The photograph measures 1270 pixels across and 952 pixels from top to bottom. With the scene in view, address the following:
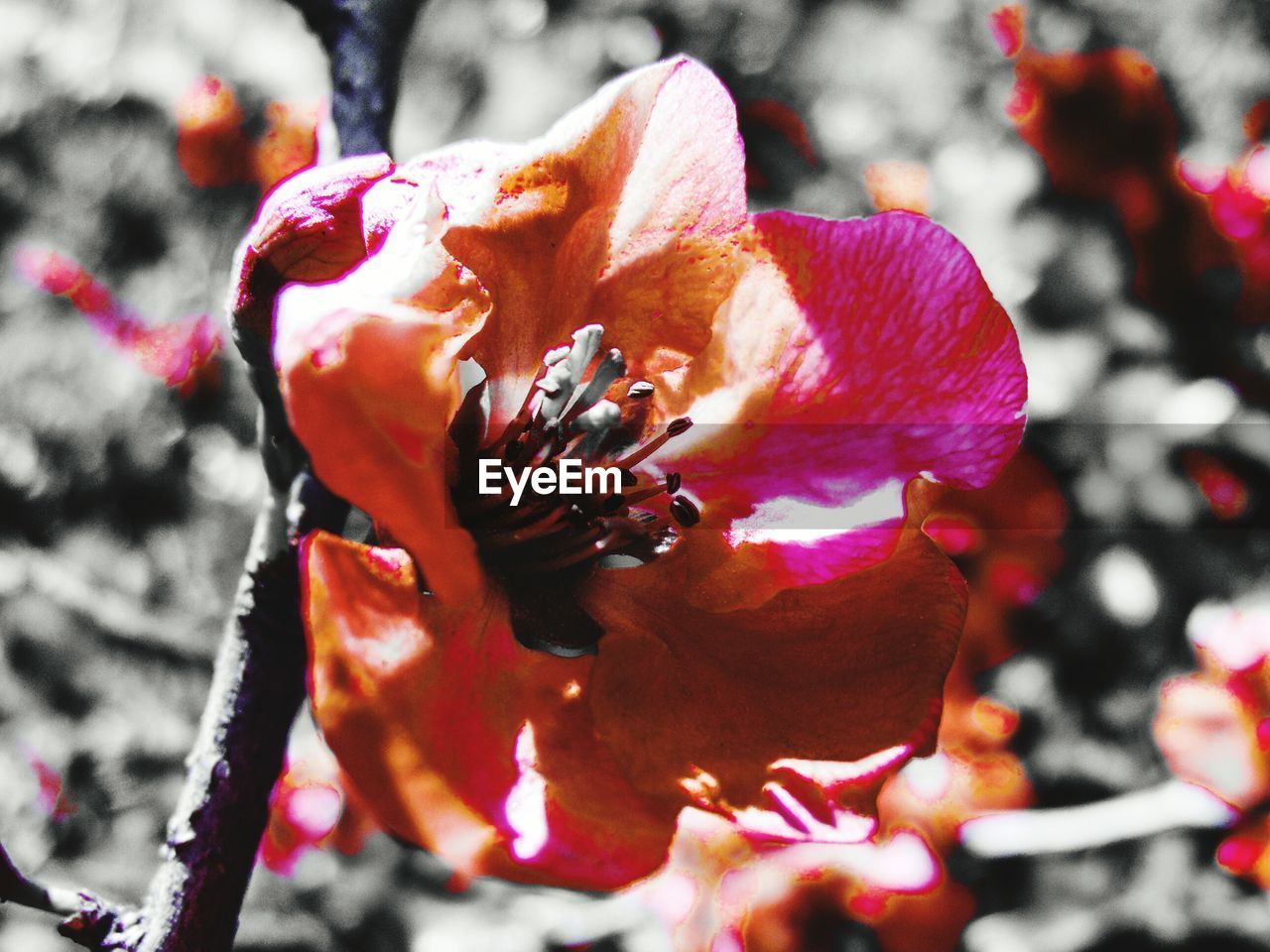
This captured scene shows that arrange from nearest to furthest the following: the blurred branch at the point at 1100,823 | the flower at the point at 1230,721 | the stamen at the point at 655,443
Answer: the stamen at the point at 655,443 < the blurred branch at the point at 1100,823 < the flower at the point at 1230,721

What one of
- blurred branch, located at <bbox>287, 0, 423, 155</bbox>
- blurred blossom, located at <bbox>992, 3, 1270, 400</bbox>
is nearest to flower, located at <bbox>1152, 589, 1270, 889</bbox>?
blurred blossom, located at <bbox>992, 3, 1270, 400</bbox>

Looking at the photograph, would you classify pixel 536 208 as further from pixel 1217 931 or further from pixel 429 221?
pixel 1217 931

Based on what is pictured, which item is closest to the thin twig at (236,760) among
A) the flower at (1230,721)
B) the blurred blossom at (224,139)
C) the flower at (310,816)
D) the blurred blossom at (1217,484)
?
the flower at (310,816)

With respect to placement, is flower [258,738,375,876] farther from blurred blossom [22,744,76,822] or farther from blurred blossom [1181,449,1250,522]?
blurred blossom [1181,449,1250,522]

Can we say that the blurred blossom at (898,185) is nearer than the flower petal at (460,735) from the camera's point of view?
No

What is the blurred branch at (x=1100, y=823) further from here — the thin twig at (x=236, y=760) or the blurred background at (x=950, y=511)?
the thin twig at (x=236, y=760)

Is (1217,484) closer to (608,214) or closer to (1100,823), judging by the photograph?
(1100,823)

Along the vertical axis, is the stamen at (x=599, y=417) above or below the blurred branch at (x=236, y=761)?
above
